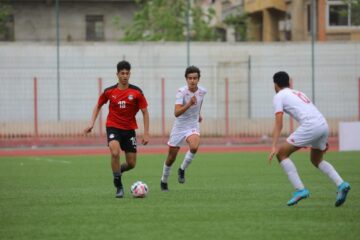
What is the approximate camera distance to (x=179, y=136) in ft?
50.1

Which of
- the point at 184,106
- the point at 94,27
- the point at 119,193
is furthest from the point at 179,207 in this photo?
the point at 94,27

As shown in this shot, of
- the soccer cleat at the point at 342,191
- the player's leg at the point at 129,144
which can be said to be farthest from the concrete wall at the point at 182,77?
the soccer cleat at the point at 342,191

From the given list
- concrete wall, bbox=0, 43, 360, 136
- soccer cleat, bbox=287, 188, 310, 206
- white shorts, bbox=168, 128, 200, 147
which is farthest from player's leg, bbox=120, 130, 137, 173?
concrete wall, bbox=0, 43, 360, 136

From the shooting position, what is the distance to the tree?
131 ft

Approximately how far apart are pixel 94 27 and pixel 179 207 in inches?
1333

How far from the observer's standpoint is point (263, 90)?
110 feet

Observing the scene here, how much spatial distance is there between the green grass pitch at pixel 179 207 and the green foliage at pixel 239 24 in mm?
22919

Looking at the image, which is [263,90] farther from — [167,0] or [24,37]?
[24,37]

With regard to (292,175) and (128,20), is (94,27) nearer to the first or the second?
(128,20)

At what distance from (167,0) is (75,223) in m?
31.7

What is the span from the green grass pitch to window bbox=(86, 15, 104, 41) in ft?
82.6

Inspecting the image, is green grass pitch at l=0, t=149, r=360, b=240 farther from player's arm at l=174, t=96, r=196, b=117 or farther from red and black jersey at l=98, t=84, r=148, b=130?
player's arm at l=174, t=96, r=196, b=117

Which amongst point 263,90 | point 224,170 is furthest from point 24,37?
point 224,170

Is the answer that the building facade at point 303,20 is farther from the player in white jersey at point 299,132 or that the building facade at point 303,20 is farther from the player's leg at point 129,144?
the player in white jersey at point 299,132
